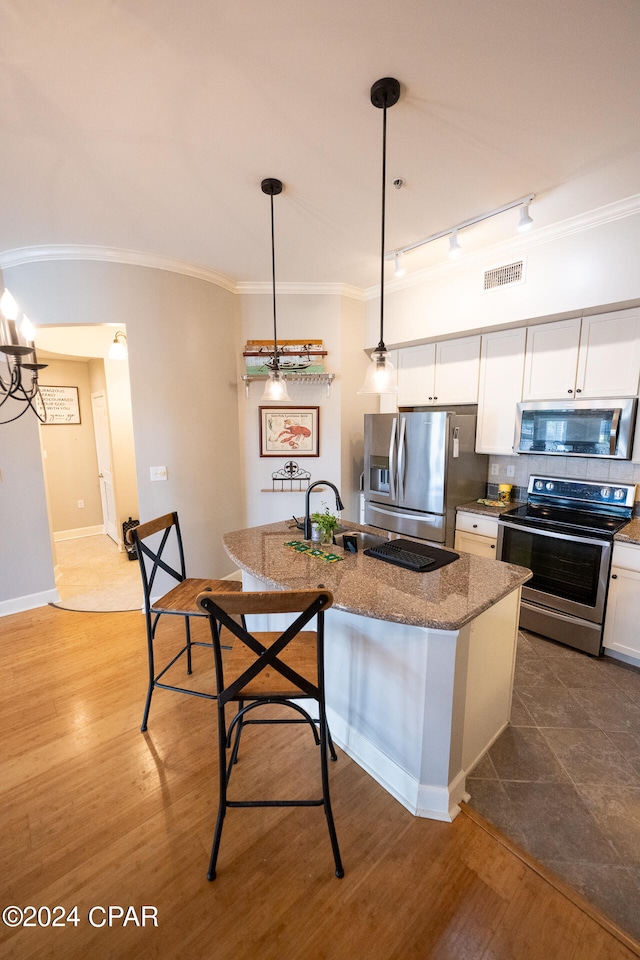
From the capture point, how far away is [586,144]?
180 centimetres

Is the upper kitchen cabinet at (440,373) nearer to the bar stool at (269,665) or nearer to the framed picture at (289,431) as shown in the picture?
the framed picture at (289,431)

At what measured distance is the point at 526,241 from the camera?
2.71 metres

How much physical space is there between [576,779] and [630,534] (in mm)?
1442

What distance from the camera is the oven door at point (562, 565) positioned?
249 cm

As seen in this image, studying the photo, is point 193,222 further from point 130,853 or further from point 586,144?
point 130,853

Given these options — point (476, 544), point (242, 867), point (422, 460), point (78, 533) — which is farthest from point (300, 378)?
point (78, 533)

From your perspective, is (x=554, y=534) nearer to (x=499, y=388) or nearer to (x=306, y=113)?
(x=499, y=388)

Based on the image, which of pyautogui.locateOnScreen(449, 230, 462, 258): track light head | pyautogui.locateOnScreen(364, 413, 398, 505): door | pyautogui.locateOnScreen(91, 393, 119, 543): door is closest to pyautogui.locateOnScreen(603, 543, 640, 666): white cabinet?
pyautogui.locateOnScreen(364, 413, 398, 505): door

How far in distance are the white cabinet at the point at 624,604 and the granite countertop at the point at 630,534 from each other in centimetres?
4

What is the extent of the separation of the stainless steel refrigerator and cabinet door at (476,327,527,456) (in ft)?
0.39

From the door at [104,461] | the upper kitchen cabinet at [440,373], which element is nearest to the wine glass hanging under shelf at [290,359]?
the upper kitchen cabinet at [440,373]

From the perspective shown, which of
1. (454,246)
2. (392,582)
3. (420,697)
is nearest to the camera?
(420,697)

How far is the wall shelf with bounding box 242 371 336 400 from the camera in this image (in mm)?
3533

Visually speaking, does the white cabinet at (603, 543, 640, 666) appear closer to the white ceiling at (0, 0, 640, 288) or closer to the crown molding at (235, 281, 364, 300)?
the white ceiling at (0, 0, 640, 288)
